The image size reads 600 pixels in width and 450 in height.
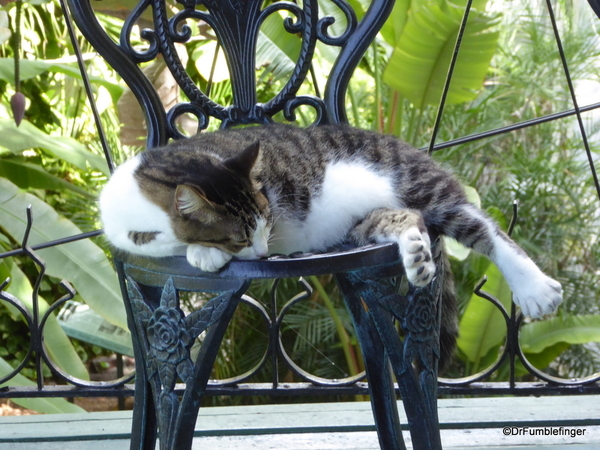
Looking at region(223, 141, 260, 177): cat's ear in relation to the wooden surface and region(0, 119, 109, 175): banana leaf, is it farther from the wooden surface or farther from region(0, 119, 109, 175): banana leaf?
region(0, 119, 109, 175): banana leaf

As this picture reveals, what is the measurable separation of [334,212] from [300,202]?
0.24ft

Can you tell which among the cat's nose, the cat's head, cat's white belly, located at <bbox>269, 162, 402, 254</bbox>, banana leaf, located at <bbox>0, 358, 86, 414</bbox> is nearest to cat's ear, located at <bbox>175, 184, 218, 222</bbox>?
the cat's head

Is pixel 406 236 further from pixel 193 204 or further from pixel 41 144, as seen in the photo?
pixel 41 144

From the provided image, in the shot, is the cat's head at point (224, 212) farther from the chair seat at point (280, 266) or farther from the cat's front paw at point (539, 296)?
the cat's front paw at point (539, 296)

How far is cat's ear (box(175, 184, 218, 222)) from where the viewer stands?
3.51ft

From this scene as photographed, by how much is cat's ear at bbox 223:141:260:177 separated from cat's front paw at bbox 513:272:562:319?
56 centimetres

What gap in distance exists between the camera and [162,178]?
1168mm

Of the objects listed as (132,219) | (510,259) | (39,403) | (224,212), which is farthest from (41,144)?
(510,259)

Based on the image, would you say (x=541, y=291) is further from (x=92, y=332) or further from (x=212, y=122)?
(x=212, y=122)

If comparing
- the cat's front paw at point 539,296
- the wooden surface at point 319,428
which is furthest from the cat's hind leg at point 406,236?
the wooden surface at point 319,428

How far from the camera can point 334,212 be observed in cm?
132

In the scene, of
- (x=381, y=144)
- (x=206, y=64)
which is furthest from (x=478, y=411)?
(x=206, y=64)
